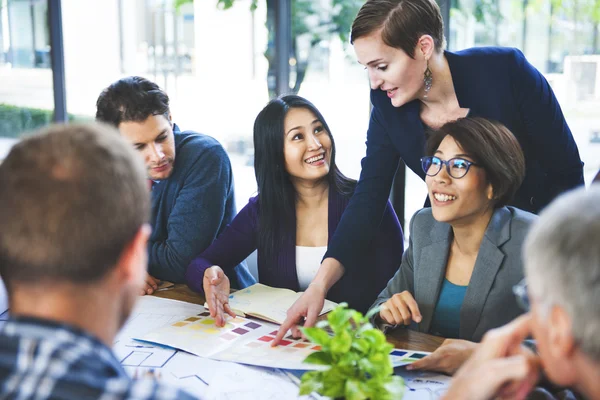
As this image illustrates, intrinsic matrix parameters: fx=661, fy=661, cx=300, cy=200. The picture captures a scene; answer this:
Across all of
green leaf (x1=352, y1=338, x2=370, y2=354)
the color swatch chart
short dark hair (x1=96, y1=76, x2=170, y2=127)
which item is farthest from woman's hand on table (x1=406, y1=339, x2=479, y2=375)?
short dark hair (x1=96, y1=76, x2=170, y2=127)

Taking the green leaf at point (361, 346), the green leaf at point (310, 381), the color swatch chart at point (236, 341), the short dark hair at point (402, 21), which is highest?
the short dark hair at point (402, 21)

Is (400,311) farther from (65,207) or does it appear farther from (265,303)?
(65,207)

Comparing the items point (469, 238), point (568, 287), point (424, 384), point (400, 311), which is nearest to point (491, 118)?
point (469, 238)

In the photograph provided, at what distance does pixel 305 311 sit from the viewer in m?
1.85

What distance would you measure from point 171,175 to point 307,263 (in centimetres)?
64

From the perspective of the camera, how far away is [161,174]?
8.38 ft

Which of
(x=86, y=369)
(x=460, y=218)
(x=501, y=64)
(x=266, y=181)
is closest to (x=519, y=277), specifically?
(x=460, y=218)

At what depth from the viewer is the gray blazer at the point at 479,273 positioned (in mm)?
1885

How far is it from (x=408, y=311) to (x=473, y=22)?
264 centimetres

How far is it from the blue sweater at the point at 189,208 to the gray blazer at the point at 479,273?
0.78 metres

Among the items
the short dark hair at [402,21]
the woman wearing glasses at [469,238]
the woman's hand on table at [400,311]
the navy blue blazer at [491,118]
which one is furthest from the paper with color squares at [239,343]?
the short dark hair at [402,21]

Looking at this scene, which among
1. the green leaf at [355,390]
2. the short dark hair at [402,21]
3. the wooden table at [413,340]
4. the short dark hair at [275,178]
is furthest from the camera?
the short dark hair at [275,178]

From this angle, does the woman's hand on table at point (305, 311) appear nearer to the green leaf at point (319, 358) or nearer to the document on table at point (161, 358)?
the document on table at point (161, 358)

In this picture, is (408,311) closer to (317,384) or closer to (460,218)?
(460,218)
